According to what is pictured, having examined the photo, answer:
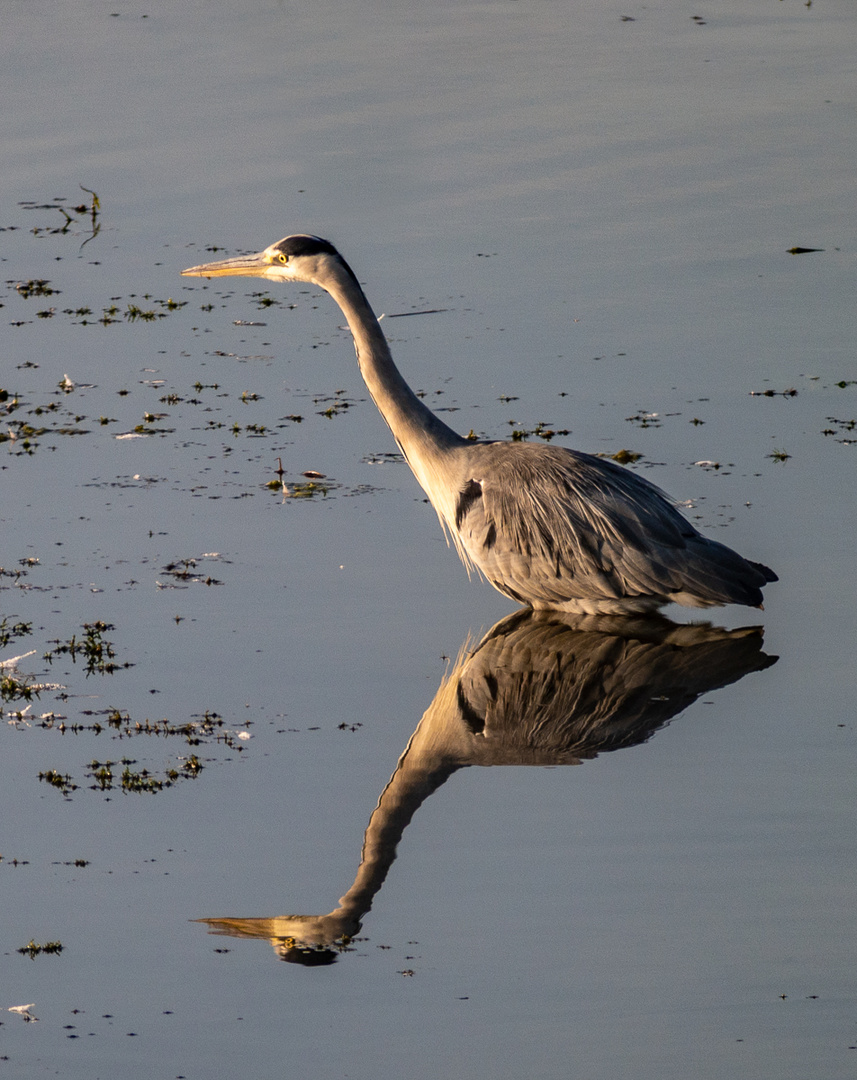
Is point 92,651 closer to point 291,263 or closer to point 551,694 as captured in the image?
point 551,694

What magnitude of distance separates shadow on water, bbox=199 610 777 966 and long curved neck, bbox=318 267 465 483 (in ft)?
3.35

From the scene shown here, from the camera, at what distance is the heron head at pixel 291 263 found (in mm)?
9383

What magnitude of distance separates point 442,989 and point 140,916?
1.18 meters

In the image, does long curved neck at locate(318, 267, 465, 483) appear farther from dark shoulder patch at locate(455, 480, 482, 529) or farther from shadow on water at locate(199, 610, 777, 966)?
shadow on water at locate(199, 610, 777, 966)

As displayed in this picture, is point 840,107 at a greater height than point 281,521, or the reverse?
point 840,107

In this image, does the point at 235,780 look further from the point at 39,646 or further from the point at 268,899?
the point at 39,646

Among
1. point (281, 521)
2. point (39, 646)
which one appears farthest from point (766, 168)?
point (39, 646)

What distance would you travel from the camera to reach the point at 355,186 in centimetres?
1530

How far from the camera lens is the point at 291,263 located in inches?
379

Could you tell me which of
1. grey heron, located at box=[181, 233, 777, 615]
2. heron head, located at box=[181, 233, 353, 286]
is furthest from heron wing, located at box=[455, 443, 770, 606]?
heron head, located at box=[181, 233, 353, 286]

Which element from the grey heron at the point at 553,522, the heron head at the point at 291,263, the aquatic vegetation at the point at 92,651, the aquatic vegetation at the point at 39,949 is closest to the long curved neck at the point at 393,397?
the grey heron at the point at 553,522

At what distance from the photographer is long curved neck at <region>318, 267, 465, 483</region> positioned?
9180mm

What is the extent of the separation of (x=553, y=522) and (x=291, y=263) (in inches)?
85.3

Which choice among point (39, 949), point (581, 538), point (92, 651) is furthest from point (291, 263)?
point (39, 949)
